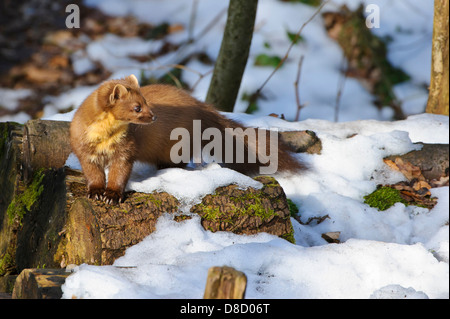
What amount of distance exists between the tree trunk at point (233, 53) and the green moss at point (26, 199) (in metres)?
1.97

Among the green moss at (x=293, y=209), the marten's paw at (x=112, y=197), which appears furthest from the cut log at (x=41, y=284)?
the green moss at (x=293, y=209)

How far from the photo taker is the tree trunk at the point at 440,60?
4453 millimetres

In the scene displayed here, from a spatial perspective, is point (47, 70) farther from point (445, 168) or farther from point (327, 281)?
point (327, 281)

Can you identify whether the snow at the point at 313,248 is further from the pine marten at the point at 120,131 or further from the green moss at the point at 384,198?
the pine marten at the point at 120,131

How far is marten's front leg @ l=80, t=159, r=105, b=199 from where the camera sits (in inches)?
116

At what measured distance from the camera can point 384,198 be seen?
3.57 meters

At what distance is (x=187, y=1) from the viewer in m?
8.51

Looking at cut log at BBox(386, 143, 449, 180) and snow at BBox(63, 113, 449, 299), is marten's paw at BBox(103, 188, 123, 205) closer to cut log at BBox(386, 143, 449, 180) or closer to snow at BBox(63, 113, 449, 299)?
snow at BBox(63, 113, 449, 299)

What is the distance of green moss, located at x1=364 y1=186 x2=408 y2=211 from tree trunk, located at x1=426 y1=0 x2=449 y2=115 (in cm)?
136

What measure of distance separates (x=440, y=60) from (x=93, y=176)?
301 centimetres

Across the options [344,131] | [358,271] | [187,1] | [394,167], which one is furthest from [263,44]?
[358,271]

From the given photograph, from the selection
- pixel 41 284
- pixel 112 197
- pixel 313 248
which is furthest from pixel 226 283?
pixel 112 197

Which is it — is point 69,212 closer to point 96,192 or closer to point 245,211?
point 96,192
